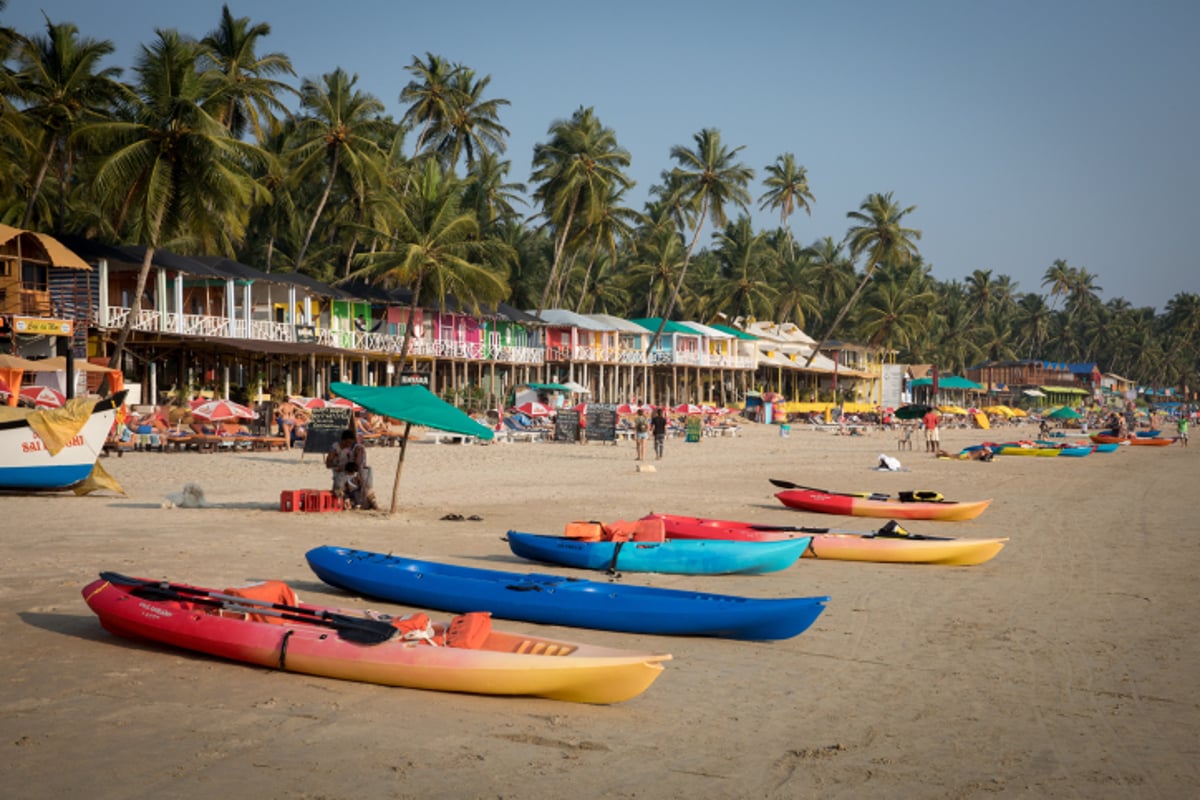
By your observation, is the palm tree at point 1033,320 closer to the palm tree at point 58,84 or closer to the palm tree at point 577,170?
the palm tree at point 577,170

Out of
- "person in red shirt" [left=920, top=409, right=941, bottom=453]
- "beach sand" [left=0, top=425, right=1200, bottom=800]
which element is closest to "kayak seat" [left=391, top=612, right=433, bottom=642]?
"beach sand" [left=0, top=425, right=1200, bottom=800]

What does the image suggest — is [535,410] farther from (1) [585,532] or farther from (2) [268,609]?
(2) [268,609]

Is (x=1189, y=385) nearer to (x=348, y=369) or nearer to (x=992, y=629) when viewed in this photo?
(x=348, y=369)

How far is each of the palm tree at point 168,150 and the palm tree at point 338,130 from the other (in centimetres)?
1170

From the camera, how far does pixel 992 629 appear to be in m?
9.04

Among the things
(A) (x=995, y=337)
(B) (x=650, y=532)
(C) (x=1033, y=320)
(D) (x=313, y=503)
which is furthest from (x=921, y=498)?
(C) (x=1033, y=320)

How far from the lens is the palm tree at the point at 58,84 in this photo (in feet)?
121

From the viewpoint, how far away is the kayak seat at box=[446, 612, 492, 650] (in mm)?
6781

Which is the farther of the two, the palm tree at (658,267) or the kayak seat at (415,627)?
the palm tree at (658,267)

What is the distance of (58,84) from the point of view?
37.8 m

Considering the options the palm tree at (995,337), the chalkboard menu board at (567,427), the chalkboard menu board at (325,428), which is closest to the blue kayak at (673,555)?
the chalkboard menu board at (325,428)

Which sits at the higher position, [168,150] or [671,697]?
[168,150]

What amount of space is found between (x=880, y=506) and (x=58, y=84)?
1365 inches

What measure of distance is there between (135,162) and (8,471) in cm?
1731
